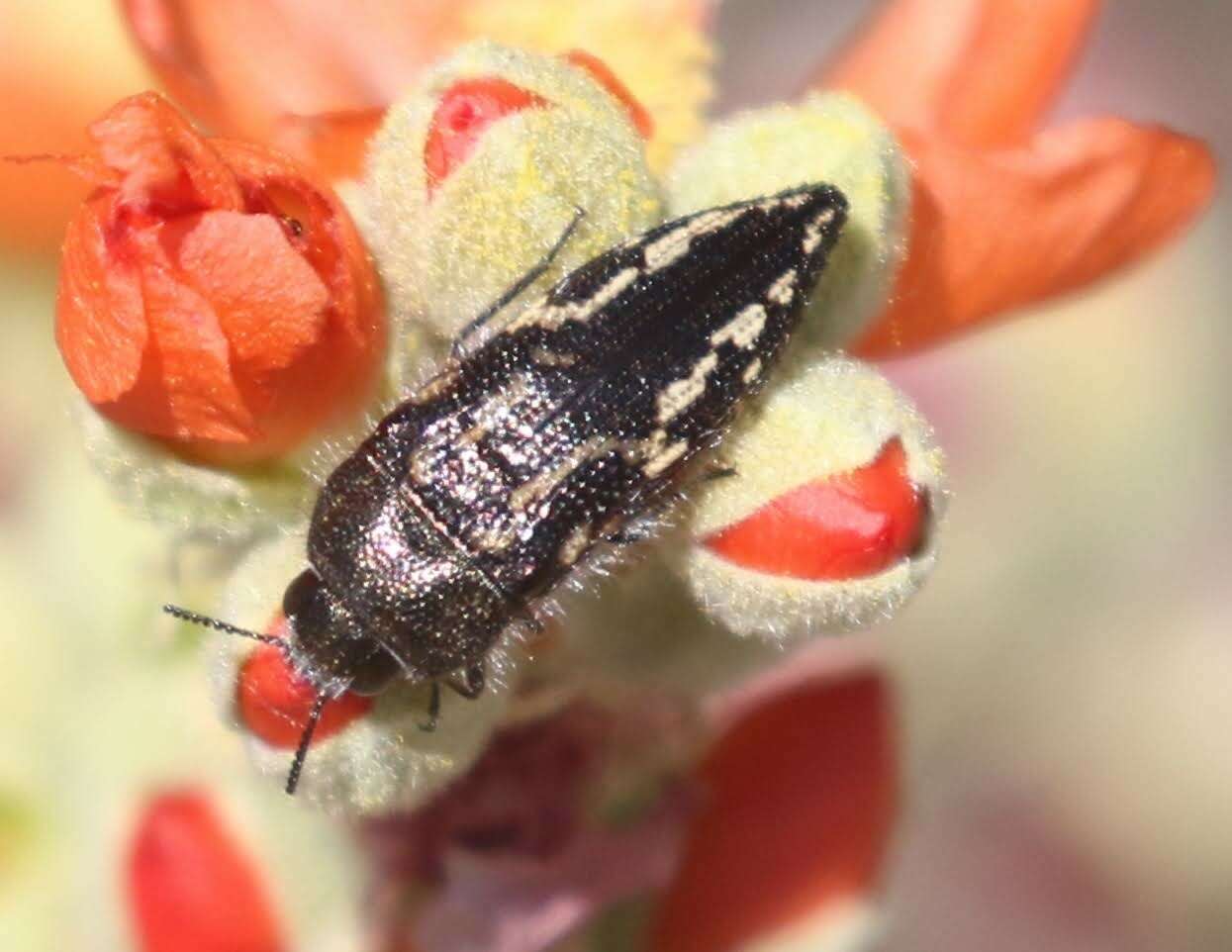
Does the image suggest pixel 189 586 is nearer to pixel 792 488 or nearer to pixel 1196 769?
pixel 792 488

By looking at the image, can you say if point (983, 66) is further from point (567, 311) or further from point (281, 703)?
point (281, 703)

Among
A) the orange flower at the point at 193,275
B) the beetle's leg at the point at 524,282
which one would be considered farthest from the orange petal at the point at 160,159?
the beetle's leg at the point at 524,282

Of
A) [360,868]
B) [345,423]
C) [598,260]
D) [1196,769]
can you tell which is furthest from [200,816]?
[1196,769]

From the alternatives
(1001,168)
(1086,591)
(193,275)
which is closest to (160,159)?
(193,275)

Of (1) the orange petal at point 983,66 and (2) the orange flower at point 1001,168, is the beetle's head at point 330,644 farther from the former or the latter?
(1) the orange petal at point 983,66

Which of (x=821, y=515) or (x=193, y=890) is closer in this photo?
(x=821, y=515)

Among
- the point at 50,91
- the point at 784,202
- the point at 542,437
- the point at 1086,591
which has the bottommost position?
the point at 1086,591
